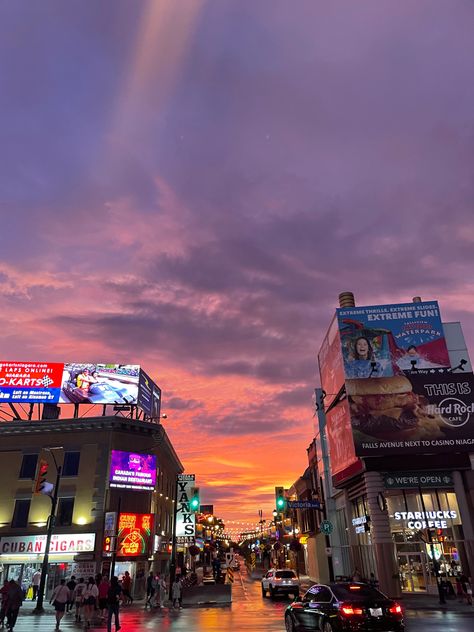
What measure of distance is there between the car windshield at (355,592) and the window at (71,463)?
29411 millimetres

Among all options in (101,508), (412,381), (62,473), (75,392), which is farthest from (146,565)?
(412,381)

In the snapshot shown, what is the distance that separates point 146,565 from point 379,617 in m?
32.6

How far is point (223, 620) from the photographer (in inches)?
838

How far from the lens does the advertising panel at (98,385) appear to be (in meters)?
44.7

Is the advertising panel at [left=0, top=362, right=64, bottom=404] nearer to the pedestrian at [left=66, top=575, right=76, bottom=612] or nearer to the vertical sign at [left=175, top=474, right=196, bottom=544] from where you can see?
the vertical sign at [left=175, top=474, right=196, bottom=544]

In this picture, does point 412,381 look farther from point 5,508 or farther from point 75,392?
point 5,508

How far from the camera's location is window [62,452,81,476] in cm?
3900

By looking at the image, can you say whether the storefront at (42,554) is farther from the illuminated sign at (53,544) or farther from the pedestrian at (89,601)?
the pedestrian at (89,601)

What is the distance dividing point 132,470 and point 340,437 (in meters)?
17.4

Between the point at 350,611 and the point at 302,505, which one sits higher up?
the point at 302,505

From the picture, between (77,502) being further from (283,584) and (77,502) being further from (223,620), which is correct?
(223,620)

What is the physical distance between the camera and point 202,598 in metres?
31.1

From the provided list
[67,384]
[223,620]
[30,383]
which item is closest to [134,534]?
[67,384]

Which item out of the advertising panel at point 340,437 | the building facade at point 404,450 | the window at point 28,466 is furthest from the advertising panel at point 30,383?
the building facade at point 404,450
